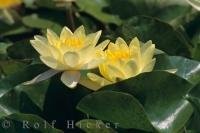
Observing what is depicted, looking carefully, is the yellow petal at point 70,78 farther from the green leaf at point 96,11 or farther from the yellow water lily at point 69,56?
the green leaf at point 96,11

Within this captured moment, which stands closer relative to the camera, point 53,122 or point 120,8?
point 53,122

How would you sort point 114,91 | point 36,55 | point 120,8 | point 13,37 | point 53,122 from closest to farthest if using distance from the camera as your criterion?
point 114,91 → point 53,122 → point 36,55 → point 120,8 → point 13,37

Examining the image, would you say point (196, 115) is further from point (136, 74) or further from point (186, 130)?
point (136, 74)

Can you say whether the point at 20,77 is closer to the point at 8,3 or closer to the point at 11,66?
the point at 11,66

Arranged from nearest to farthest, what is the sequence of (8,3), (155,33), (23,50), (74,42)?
(74,42) → (155,33) → (23,50) → (8,3)

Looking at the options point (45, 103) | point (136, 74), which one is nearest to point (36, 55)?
point (45, 103)

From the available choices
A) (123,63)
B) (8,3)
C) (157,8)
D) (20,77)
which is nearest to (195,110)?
(123,63)

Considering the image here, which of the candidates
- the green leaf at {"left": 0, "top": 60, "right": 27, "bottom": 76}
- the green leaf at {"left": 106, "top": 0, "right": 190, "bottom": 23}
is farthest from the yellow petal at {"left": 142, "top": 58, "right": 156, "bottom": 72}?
the green leaf at {"left": 106, "top": 0, "right": 190, "bottom": 23}

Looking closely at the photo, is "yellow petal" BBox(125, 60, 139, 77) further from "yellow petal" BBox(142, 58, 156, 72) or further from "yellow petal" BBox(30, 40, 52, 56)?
"yellow petal" BBox(30, 40, 52, 56)

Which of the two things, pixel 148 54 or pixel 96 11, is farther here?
pixel 96 11
